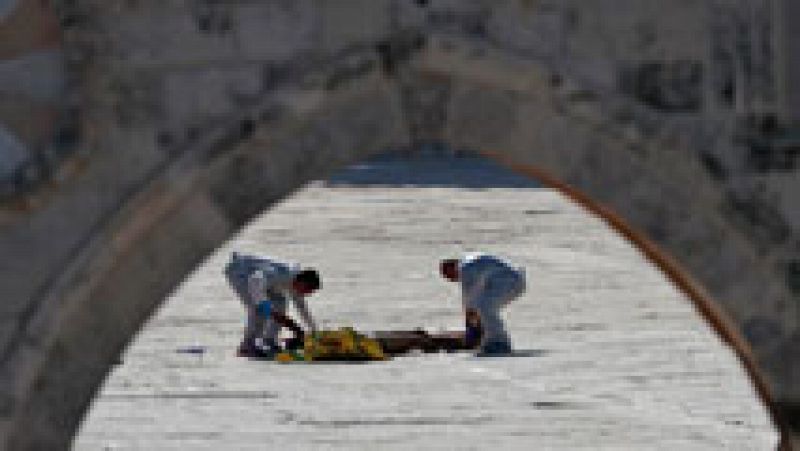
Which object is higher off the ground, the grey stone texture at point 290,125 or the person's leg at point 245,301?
the grey stone texture at point 290,125

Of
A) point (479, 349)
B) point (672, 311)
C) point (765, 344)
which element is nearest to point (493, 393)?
point (479, 349)

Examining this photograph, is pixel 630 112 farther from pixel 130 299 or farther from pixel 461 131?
pixel 130 299

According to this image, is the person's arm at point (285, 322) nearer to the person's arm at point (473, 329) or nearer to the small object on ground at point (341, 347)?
the small object on ground at point (341, 347)

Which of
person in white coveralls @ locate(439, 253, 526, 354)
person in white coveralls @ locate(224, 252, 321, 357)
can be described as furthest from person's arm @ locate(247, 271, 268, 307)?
person in white coveralls @ locate(439, 253, 526, 354)

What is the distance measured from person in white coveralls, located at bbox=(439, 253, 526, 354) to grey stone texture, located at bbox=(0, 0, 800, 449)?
1469 cm

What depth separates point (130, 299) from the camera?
801cm

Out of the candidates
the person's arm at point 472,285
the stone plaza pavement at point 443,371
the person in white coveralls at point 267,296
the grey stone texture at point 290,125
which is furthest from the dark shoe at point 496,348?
the grey stone texture at point 290,125

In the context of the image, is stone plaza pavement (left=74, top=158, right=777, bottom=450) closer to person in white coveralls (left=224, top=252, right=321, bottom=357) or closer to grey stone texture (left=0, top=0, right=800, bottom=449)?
person in white coveralls (left=224, top=252, right=321, bottom=357)

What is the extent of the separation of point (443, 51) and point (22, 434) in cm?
134

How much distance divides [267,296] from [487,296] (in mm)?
1513

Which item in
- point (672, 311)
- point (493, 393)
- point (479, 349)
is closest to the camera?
point (493, 393)

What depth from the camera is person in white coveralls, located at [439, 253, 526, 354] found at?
2283 centimetres

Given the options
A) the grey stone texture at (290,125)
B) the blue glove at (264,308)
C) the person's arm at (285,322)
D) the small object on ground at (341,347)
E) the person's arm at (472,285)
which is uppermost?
the grey stone texture at (290,125)

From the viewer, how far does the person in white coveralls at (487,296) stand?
74.9ft
